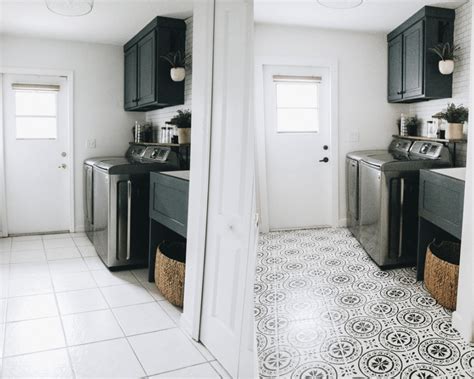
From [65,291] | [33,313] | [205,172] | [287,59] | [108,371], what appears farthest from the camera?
[65,291]

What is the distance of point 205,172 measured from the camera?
2150 millimetres

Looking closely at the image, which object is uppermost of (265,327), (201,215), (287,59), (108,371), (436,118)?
(287,59)

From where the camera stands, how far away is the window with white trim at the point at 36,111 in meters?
4.45

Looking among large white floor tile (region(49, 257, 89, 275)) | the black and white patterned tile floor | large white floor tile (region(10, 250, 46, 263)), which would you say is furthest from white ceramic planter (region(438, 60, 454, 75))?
large white floor tile (region(10, 250, 46, 263))

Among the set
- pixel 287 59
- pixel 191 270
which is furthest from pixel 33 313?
pixel 287 59

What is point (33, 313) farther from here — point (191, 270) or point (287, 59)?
point (287, 59)

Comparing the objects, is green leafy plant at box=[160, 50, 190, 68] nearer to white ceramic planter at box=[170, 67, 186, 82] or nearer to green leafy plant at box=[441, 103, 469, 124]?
white ceramic planter at box=[170, 67, 186, 82]

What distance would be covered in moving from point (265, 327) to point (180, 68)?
2.33 m

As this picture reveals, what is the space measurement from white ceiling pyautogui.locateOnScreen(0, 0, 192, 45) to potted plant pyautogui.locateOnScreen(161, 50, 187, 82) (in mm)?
328

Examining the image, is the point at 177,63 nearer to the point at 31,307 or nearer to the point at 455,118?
the point at 31,307

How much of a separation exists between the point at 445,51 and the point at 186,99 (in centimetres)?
231

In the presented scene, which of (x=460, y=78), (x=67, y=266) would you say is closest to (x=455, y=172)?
(x=460, y=78)

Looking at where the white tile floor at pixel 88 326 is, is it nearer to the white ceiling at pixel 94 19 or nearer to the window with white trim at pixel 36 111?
the window with white trim at pixel 36 111

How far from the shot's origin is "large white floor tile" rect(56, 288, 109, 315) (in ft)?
8.57
